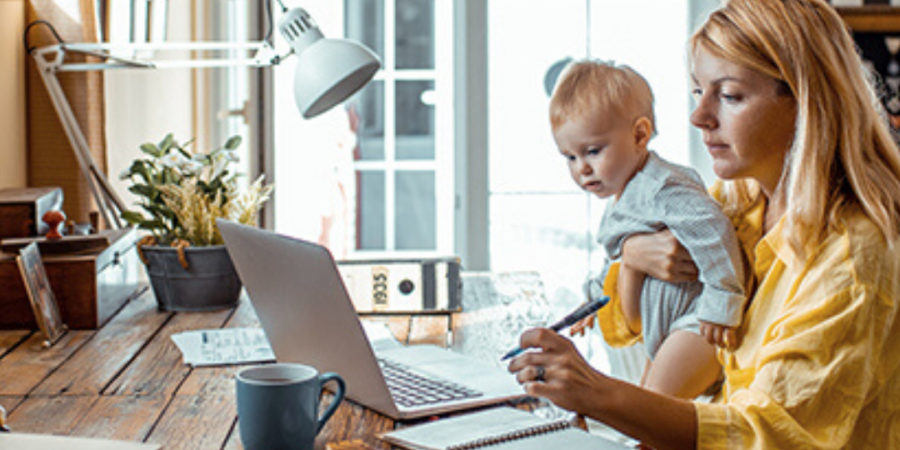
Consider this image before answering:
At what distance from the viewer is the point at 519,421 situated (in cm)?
140

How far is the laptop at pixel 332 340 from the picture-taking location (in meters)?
1.41

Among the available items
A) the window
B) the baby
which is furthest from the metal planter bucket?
the window

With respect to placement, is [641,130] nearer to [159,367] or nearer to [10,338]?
[159,367]

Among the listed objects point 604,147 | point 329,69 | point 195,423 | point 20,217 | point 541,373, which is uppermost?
point 329,69

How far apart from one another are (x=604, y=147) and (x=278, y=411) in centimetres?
83

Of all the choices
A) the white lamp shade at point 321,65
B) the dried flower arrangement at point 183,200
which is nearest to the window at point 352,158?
the dried flower arrangement at point 183,200

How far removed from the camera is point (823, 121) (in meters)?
1.30

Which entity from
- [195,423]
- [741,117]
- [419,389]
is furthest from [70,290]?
[741,117]

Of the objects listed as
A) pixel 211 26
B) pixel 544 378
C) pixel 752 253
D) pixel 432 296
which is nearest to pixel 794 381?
→ pixel 544 378

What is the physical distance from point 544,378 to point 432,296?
0.99 meters

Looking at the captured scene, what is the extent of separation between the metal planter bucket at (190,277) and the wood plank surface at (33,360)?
0.76 feet

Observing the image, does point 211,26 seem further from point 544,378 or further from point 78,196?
point 544,378

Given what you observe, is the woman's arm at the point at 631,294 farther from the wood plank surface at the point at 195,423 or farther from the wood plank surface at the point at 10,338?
the wood plank surface at the point at 10,338

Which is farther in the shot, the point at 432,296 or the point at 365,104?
the point at 365,104
